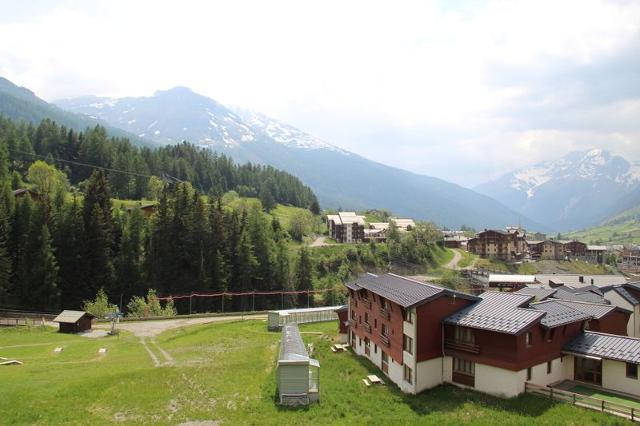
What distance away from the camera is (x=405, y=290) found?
1554 inches

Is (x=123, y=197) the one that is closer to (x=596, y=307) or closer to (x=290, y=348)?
(x=290, y=348)

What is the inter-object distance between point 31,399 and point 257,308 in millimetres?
72592

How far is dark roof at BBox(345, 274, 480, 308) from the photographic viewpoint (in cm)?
3553

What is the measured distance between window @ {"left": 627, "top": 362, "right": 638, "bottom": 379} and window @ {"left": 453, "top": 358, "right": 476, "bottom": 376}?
1006cm

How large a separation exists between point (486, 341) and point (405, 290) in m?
7.90

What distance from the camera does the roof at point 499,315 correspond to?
106 ft

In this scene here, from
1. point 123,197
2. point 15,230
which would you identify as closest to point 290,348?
point 15,230

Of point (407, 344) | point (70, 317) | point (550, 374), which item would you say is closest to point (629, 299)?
point (550, 374)

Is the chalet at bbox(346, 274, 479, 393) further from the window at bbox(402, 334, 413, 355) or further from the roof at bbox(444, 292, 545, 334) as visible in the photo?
the roof at bbox(444, 292, 545, 334)

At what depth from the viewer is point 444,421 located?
28.5 m

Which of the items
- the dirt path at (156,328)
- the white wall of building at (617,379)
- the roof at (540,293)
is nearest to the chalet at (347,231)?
the dirt path at (156,328)

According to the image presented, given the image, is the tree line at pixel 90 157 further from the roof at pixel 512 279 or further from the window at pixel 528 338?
the window at pixel 528 338

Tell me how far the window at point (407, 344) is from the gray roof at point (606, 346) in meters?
11.4

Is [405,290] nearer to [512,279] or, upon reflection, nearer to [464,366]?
[464,366]
